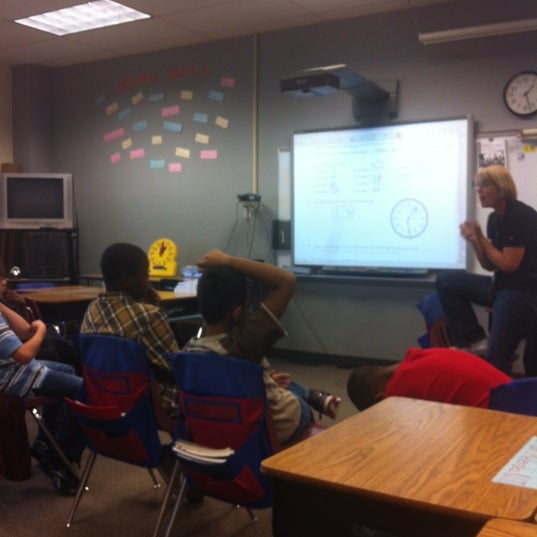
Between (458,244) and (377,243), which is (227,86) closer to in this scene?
(377,243)

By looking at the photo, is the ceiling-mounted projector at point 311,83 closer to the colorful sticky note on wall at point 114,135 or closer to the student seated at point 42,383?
the student seated at point 42,383

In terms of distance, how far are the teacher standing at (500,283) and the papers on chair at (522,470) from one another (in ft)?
7.37

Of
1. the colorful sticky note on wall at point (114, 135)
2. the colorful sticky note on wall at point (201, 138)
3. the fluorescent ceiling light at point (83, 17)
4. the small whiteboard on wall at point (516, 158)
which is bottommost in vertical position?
the small whiteboard on wall at point (516, 158)

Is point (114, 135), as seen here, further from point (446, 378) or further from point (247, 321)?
point (446, 378)

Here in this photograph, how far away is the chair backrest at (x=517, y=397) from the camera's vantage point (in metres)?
1.81

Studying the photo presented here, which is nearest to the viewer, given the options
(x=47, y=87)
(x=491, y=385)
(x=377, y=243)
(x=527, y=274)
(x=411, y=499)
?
(x=411, y=499)

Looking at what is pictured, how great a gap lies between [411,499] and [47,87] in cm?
711

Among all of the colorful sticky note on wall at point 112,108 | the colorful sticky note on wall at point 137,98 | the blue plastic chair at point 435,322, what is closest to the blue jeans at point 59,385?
the blue plastic chair at point 435,322

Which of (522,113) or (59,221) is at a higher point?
(522,113)

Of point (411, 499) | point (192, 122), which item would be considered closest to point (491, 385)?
point (411, 499)

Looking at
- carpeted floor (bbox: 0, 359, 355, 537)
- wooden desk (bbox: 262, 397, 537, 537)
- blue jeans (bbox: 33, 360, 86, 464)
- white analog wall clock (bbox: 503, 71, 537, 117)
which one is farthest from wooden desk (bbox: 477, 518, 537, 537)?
white analog wall clock (bbox: 503, 71, 537, 117)

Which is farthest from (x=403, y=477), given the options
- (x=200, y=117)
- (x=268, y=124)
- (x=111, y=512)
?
(x=200, y=117)

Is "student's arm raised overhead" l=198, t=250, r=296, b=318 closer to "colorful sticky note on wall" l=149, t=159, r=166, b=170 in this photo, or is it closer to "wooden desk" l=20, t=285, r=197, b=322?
"wooden desk" l=20, t=285, r=197, b=322

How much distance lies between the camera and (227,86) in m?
6.17
